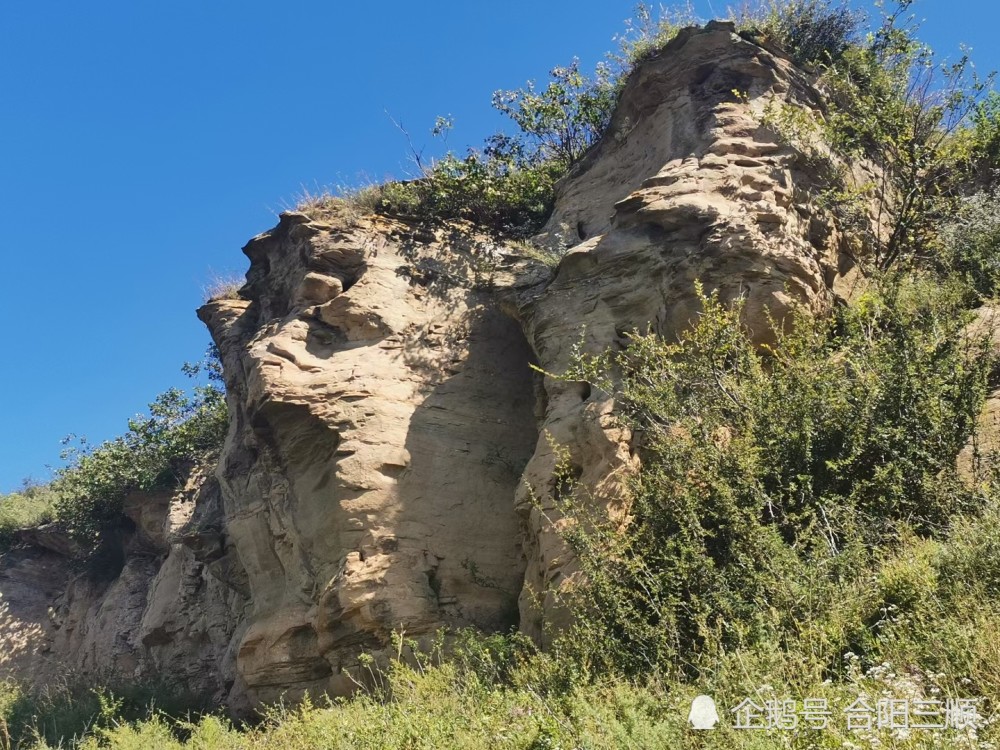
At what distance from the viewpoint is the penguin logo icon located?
5.27 metres

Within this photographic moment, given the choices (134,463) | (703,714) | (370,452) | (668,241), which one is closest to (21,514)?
(134,463)

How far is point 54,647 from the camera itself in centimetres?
1853

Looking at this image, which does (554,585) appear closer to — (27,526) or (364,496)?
(364,496)

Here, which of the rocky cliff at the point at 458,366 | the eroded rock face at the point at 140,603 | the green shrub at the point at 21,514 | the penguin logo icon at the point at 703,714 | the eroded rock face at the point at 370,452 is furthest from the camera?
the green shrub at the point at 21,514

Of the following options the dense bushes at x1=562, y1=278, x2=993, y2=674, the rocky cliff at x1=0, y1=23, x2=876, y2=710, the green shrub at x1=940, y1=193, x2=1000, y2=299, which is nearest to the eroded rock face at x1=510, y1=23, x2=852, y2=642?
the rocky cliff at x1=0, y1=23, x2=876, y2=710

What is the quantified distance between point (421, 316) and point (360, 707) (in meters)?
5.54

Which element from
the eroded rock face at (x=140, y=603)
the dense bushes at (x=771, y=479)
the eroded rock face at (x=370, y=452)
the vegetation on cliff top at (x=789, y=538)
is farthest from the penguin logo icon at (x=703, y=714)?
the eroded rock face at (x=140, y=603)

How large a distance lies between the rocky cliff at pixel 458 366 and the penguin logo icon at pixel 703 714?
267 centimetres

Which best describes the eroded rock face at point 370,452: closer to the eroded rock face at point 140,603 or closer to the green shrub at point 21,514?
the eroded rock face at point 140,603

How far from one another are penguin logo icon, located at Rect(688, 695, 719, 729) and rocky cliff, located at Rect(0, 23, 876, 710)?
2672 millimetres

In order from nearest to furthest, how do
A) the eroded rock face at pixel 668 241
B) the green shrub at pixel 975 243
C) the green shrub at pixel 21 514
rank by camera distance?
the eroded rock face at pixel 668 241
the green shrub at pixel 975 243
the green shrub at pixel 21 514

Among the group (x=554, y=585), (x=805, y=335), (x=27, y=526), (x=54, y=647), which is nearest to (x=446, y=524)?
(x=554, y=585)

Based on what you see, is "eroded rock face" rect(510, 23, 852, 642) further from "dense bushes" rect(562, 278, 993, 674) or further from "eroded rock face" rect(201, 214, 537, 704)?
"eroded rock face" rect(201, 214, 537, 704)

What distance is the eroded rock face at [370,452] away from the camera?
33.3ft
